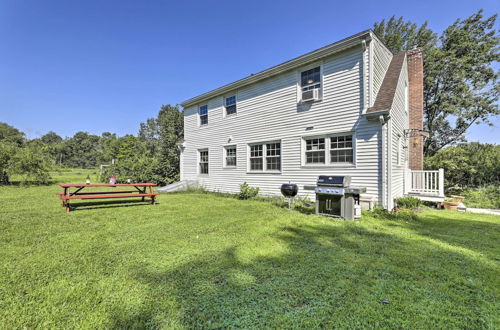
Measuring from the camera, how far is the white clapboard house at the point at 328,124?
7098mm

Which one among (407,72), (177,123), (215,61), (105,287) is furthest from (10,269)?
(177,123)

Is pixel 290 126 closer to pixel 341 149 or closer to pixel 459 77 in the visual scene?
pixel 341 149

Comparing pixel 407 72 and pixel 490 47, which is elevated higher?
pixel 490 47

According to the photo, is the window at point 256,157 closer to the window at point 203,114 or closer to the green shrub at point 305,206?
the green shrub at point 305,206

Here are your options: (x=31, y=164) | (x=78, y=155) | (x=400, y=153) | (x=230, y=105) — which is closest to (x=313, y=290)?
(x=400, y=153)

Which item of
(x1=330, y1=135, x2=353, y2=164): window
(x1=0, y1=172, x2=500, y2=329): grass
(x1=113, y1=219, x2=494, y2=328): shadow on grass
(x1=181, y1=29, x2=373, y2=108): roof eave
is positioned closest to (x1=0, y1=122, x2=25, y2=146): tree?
(x1=181, y1=29, x2=373, y2=108): roof eave

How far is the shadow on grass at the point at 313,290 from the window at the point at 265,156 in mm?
6208

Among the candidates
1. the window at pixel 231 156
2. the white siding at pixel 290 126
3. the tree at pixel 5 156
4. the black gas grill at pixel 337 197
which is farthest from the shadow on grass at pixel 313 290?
the tree at pixel 5 156

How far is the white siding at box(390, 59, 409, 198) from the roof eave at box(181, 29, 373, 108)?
8.37 feet

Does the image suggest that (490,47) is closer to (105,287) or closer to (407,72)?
(407,72)

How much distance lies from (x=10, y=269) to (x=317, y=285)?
13.3 feet

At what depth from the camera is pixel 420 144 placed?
985 cm

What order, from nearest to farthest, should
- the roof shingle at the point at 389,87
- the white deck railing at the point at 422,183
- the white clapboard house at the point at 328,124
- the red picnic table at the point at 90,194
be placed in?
the red picnic table at the point at 90,194, the roof shingle at the point at 389,87, the white clapboard house at the point at 328,124, the white deck railing at the point at 422,183

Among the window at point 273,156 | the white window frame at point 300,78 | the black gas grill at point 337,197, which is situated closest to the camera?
the black gas grill at point 337,197
